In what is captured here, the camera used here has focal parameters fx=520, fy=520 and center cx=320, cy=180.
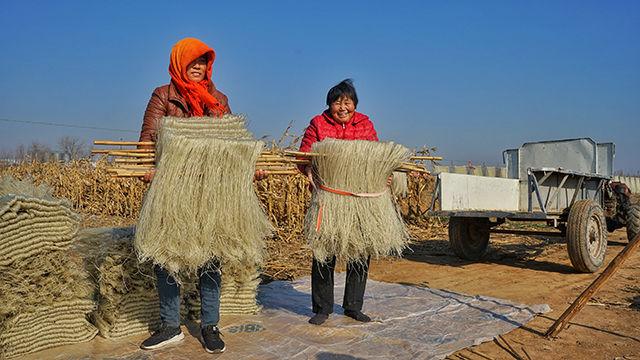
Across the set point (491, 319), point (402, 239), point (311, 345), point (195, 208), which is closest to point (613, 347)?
point (491, 319)

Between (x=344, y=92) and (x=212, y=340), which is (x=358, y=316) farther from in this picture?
(x=344, y=92)

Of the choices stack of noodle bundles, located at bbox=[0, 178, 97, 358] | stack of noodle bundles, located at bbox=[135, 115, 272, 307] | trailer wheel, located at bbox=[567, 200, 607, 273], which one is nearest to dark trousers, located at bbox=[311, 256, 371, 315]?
stack of noodle bundles, located at bbox=[135, 115, 272, 307]

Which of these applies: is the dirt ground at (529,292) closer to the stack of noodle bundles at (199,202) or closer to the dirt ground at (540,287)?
the dirt ground at (540,287)

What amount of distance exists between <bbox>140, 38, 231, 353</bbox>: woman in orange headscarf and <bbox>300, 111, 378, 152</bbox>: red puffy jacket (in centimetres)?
71

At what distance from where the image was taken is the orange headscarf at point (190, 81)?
10.7 feet

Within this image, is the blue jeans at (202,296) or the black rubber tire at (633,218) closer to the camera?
the blue jeans at (202,296)

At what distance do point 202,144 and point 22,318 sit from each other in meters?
1.50

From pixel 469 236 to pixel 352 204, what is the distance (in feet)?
13.3

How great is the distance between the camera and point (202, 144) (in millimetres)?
2953

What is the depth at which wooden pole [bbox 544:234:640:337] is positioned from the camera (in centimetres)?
333

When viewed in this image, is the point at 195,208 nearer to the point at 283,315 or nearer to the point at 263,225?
the point at 263,225

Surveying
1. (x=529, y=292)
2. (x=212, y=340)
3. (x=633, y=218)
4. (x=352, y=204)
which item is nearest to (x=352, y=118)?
(x=352, y=204)

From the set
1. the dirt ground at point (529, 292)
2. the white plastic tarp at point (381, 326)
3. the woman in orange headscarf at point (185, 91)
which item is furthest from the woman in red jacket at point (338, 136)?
the dirt ground at point (529, 292)

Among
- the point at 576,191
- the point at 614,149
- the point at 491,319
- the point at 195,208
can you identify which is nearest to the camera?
the point at 195,208
